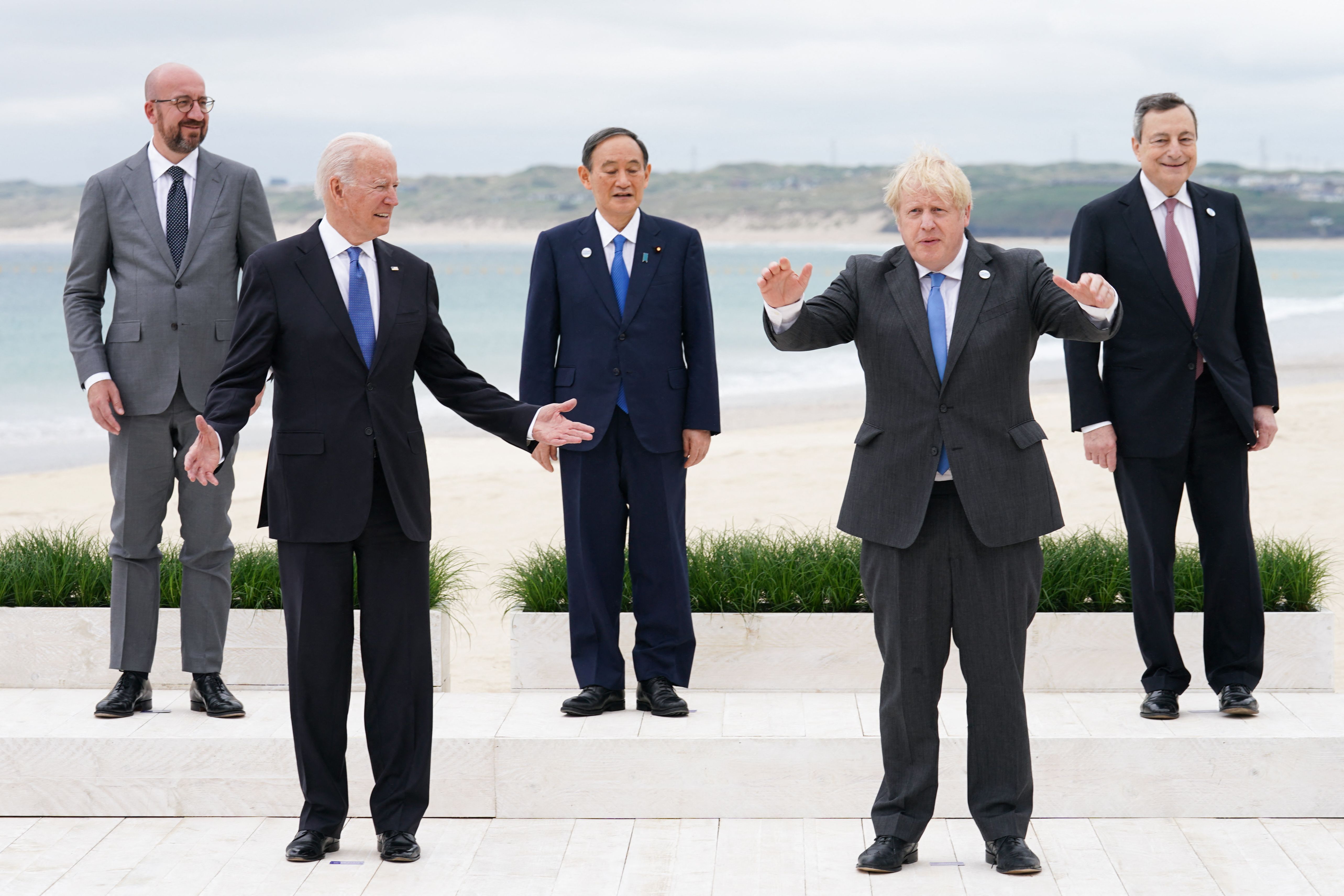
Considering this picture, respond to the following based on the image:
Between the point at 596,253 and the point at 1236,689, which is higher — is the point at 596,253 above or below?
above

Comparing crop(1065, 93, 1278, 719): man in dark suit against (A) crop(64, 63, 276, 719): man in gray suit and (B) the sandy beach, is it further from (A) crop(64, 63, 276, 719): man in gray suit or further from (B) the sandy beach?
(A) crop(64, 63, 276, 719): man in gray suit

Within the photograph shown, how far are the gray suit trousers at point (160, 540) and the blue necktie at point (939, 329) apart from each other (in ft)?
6.56

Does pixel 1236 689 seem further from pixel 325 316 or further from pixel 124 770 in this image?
pixel 124 770

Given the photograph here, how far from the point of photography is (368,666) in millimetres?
3564

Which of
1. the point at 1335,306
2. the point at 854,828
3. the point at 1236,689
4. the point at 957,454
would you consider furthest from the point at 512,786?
the point at 1335,306

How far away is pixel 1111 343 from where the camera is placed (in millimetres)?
4078

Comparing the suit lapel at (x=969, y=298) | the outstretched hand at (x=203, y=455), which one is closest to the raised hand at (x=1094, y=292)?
the suit lapel at (x=969, y=298)

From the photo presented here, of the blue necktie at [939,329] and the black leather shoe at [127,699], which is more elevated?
the blue necktie at [939,329]

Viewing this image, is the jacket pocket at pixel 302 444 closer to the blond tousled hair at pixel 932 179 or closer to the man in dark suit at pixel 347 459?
the man in dark suit at pixel 347 459

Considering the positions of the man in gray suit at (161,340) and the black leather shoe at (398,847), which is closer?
the black leather shoe at (398,847)

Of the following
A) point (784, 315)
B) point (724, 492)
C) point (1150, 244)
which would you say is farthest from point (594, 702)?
point (724, 492)

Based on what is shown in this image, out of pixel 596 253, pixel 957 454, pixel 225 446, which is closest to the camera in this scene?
pixel 957 454

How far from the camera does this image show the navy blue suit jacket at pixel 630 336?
4.15 meters

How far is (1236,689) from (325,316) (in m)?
2.60
